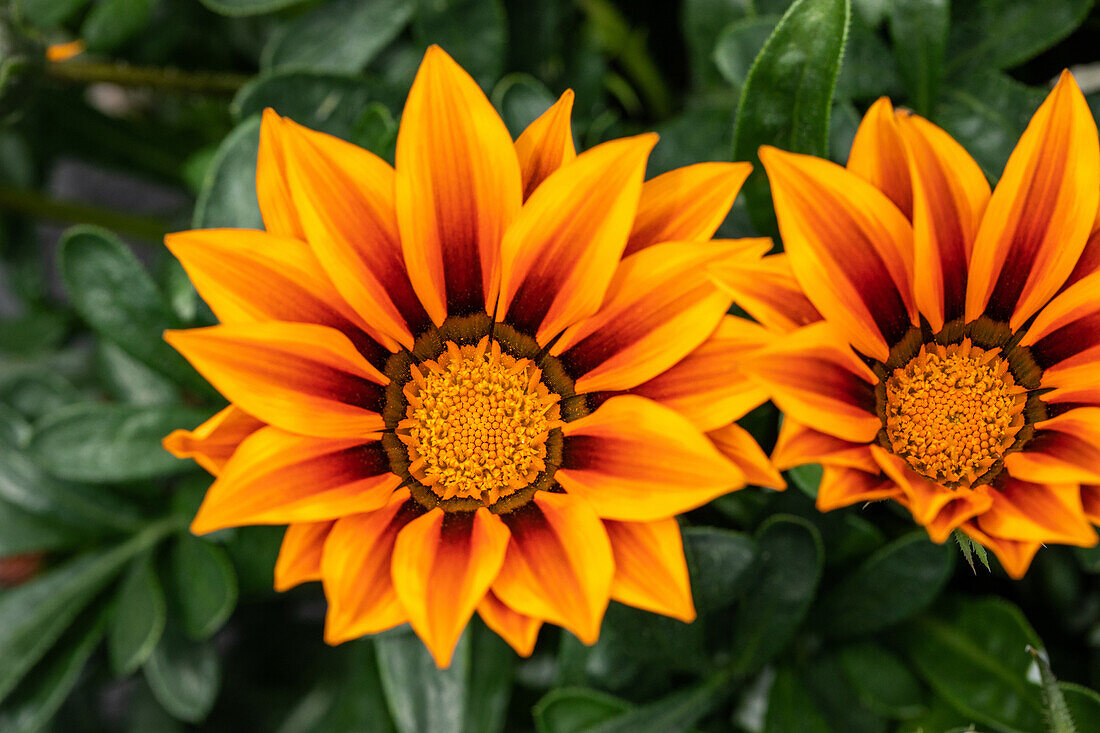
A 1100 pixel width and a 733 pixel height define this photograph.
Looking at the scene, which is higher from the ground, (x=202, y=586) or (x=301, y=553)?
(x=301, y=553)

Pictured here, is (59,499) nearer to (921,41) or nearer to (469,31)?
(469,31)

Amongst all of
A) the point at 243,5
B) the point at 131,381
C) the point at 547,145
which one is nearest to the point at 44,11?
the point at 243,5

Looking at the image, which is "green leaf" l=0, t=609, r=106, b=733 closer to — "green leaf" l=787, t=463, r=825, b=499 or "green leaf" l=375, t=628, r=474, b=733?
"green leaf" l=375, t=628, r=474, b=733

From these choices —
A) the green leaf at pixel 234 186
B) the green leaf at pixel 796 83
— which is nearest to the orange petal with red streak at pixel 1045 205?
the green leaf at pixel 796 83

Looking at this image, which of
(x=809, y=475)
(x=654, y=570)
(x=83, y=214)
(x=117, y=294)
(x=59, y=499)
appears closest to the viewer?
(x=654, y=570)

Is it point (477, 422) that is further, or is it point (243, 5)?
point (243, 5)

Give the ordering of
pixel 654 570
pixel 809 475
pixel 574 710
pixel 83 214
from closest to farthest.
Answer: pixel 654 570
pixel 809 475
pixel 574 710
pixel 83 214

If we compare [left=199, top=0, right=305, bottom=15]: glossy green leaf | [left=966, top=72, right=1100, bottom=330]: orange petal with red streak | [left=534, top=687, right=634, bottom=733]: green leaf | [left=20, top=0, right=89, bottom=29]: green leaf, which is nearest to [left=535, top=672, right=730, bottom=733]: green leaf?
[left=534, top=687, right=634, bottom=733]: green leaf
